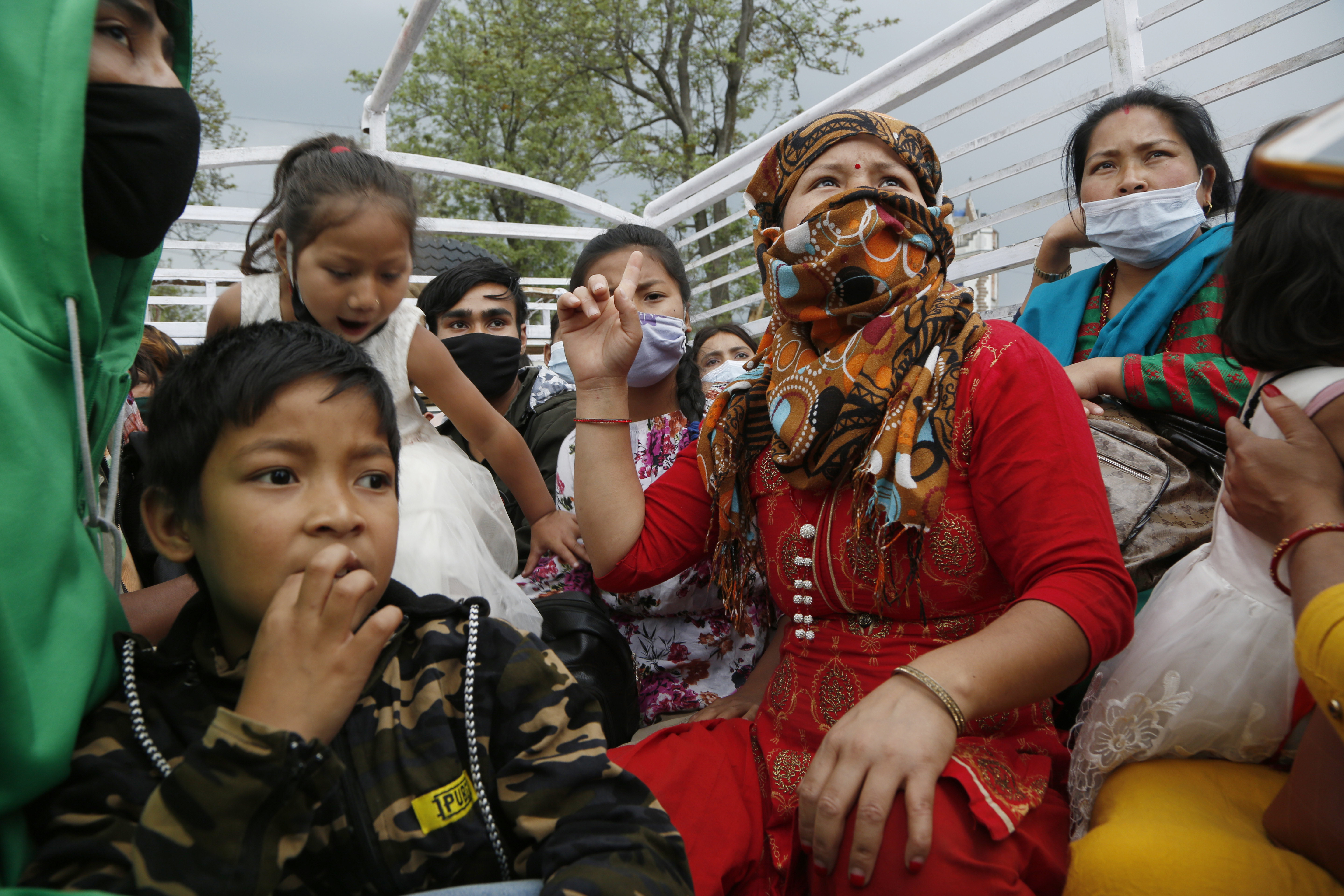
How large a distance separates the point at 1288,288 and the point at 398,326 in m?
2.14

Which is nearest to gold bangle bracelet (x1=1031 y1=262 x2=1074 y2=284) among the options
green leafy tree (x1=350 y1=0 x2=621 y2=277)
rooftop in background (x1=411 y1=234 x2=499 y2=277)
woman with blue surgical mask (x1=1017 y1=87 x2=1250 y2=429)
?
woman with blue surgical mask (x1=1017 y1=87 x2=1250 y2=429)

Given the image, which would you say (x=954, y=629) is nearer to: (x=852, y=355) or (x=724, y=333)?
(x=852, y=355)

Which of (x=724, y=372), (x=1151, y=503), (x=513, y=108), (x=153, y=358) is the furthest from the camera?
(x=513, y=108)

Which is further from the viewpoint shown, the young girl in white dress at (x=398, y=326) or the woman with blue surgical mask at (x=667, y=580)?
the woman with blue surgical mask at (x=667, y=580)

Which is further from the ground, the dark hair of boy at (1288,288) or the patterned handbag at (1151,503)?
the dark hair of boy at (1288,288)

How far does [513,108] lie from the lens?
71.2 ft

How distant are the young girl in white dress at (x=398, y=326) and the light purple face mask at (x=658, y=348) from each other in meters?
0.47

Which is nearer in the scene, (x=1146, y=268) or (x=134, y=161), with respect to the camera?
(x=134, y=161)

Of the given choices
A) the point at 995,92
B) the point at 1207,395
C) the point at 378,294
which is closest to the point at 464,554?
the point at 378,294

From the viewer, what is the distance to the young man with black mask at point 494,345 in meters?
3.43

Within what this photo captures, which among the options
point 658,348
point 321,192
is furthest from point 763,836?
point 321,192

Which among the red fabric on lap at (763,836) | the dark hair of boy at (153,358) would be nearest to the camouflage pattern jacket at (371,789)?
the red fabric on lap at (763,836)

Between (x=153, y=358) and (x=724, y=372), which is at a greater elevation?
(x=153, y=358)

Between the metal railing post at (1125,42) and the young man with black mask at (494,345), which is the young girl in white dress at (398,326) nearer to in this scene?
the young man with black mask at (494,345)
